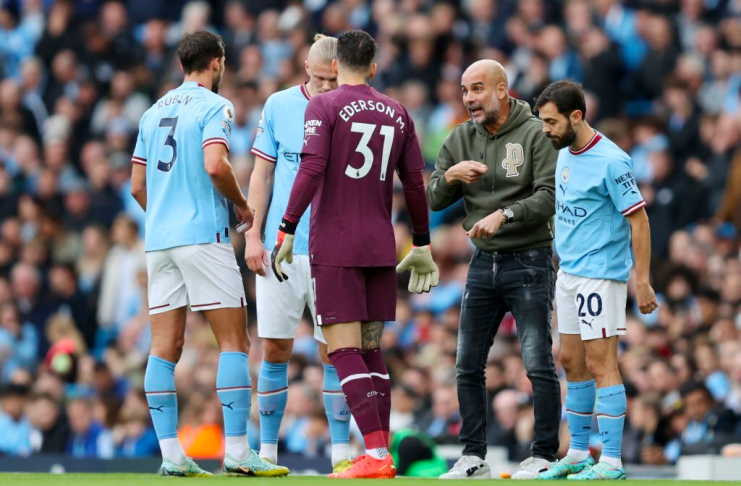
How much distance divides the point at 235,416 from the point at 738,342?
217 inches

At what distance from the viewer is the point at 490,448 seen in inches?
482

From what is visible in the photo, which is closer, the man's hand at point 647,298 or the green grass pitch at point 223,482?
the green grass pitch at point 223,482

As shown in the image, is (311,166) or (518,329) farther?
(518,329)

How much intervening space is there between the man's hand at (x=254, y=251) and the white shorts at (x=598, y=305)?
188 cm

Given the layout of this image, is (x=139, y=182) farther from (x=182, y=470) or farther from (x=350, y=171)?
(x=182, y=470)

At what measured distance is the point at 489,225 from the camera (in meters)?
8.63

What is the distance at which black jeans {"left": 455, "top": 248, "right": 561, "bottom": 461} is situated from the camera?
880 centimetres

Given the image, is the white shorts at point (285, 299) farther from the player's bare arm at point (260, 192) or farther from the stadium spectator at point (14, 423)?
the stadium spectator at point (14, 423)

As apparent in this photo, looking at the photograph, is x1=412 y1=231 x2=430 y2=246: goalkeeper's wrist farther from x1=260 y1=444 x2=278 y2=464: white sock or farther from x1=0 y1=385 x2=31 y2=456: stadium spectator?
x1=0 y1=385 x2=31 y2=456: stadium spectator

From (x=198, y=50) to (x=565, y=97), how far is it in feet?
7.21

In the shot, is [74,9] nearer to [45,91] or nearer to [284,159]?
[45,91]

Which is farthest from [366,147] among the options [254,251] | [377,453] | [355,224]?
[377,453]

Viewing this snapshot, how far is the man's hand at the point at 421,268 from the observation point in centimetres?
865

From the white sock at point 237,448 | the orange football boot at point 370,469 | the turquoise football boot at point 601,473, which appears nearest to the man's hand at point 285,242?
the white sock at point 237,448
